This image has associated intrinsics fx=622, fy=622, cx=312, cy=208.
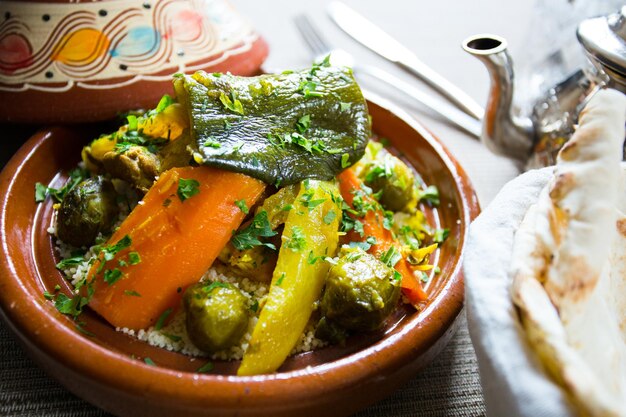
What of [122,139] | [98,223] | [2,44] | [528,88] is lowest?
[528,88]

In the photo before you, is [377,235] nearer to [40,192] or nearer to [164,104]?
[164,104]

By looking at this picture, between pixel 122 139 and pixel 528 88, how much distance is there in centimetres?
237

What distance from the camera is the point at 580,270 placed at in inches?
56.8

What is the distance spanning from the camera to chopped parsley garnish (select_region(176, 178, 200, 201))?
74.5 inches

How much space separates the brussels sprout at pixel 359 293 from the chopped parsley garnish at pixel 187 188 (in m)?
0.48

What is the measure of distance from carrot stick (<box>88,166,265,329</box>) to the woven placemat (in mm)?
277

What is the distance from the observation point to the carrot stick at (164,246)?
1863 mm

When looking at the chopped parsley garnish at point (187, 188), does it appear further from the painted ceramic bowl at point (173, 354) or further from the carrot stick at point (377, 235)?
the carrot stick at point (377, 235)

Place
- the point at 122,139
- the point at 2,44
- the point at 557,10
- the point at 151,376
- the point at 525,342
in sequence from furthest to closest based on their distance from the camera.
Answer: the point at 557,10 < the point at 2,44 < the point at 122,139 < the point at 151,376 < the point at 525,342

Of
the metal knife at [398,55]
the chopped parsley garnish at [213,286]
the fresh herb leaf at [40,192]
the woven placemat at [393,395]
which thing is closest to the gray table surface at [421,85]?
the woven placemat at [393,395]

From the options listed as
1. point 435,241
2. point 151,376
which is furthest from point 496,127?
point 151,376

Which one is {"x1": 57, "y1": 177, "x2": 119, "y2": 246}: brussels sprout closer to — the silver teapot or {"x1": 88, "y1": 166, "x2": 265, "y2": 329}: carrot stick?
{"x1": 88, "y1": 166, "x2": 265, "y2": 329}: carrot stick

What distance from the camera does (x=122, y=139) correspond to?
7.23 feet

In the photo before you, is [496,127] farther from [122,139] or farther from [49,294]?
[49,294]
